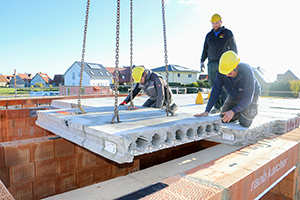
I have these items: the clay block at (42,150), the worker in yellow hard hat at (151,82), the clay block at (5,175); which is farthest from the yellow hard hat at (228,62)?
the clay block at (5,175)

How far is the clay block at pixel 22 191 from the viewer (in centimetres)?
334

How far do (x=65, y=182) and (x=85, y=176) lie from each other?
410 mm

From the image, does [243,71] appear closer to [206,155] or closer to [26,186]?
[206,155]

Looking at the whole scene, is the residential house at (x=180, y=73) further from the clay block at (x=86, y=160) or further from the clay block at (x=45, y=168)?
the clay block at (x=45, y=168)

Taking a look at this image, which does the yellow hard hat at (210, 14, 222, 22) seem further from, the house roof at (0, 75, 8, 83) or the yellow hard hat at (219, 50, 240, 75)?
the house roof at (0, 75, 8, 83)

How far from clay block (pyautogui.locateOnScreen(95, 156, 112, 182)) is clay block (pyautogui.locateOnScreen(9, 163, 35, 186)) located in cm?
129

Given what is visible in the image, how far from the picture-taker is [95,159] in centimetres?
452

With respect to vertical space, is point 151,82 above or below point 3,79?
below

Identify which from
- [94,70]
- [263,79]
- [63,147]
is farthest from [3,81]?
[63,147]

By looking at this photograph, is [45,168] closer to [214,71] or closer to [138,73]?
[138,73]

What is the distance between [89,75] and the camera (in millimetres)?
39562

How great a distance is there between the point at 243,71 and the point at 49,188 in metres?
4.14

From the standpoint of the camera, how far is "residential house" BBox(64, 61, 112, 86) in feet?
132

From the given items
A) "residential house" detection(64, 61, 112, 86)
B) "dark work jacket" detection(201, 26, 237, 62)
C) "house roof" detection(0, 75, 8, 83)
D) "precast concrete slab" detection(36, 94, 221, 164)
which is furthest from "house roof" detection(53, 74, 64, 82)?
"precast concrete slab" detection(36, 94, 221, 164)
